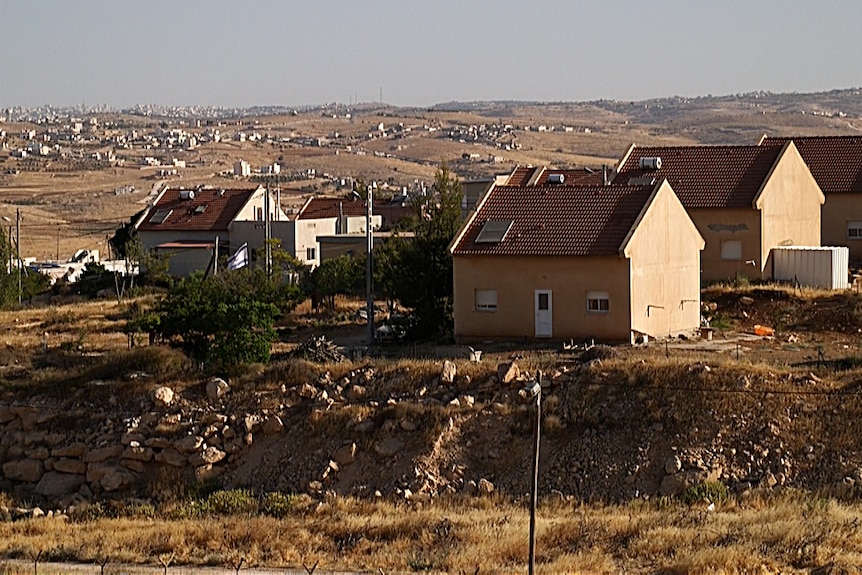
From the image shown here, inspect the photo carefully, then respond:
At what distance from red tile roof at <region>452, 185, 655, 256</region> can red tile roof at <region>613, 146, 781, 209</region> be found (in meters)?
6.82

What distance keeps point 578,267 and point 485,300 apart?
2.44 m

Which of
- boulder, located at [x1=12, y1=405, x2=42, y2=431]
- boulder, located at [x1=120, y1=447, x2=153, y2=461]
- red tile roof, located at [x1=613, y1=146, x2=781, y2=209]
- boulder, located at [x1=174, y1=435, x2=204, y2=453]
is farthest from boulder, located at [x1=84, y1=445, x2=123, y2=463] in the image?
red tile roof, located at [x1=613, y1=146, x2=781, y2=209]

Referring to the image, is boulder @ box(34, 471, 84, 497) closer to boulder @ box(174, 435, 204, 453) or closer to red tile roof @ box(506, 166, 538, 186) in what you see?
boulder @ box(174, 435, 204, 453)

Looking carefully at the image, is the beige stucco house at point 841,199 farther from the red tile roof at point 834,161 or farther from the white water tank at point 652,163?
the white water tank at point 652,163

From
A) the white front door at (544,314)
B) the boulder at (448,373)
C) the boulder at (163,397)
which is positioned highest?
the white front door at (544,314)

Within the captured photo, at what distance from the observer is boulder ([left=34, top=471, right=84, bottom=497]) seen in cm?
2759

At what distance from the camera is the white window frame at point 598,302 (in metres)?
30.5

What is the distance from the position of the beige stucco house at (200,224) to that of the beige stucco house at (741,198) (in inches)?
815

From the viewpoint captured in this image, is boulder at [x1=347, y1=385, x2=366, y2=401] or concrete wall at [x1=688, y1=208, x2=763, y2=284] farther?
concrete wall at [x1=688, y1=208, x2=763, y2=284]

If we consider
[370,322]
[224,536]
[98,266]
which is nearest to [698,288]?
[370,322]

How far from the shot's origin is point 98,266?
56969 millimetres

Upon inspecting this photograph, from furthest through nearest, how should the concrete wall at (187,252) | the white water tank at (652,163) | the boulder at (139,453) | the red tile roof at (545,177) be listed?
1. the concrete wall at (187,252)
2. the red tile roof at (545,177)
3. the white water tank at (652,163)
4. the boulder at (139,453)

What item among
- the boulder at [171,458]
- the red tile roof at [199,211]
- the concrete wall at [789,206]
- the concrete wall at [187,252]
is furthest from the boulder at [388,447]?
the red tile roof at [199,211]

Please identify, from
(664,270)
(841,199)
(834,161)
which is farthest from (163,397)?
(834,161)
